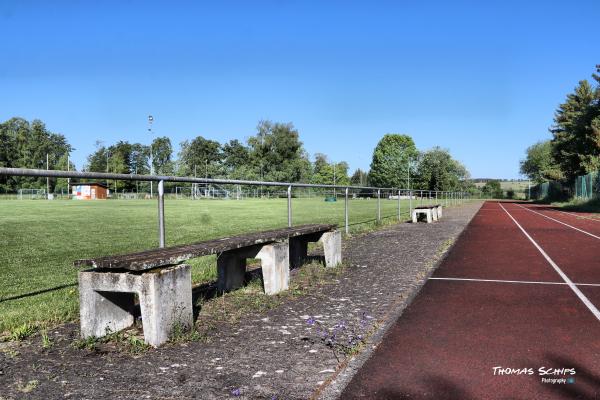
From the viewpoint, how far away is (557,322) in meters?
4.60

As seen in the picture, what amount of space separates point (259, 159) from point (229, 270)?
3971 inches

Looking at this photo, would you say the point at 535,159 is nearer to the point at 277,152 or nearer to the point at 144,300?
the point at 277,152

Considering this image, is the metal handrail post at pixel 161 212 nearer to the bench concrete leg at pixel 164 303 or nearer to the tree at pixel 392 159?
the bench concrete leg at pixel 164 303

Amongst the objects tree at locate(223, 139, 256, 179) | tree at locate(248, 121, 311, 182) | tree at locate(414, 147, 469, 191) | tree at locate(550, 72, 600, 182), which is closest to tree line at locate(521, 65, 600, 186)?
tree at locate(550, 72, 600, 182)

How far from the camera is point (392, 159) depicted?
4188 inches

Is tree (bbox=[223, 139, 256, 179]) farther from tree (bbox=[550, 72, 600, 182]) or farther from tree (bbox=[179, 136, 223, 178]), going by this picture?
tree (bbox=[550, 72, 600, 182])

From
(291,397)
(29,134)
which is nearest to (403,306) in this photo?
(291,397)

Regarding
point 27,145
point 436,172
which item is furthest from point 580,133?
point 27,145

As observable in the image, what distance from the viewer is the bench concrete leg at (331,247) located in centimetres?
747

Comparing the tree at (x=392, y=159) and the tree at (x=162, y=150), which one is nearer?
the tree at (x=392, y=159)

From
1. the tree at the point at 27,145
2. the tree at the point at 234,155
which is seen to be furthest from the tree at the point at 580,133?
the tree at the point at 27,145

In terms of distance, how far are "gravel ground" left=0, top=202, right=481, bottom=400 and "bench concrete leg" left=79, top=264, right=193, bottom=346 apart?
189 millimetres

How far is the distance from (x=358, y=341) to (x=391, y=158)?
10459 centimetres

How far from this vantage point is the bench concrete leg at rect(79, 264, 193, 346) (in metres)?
3.76
